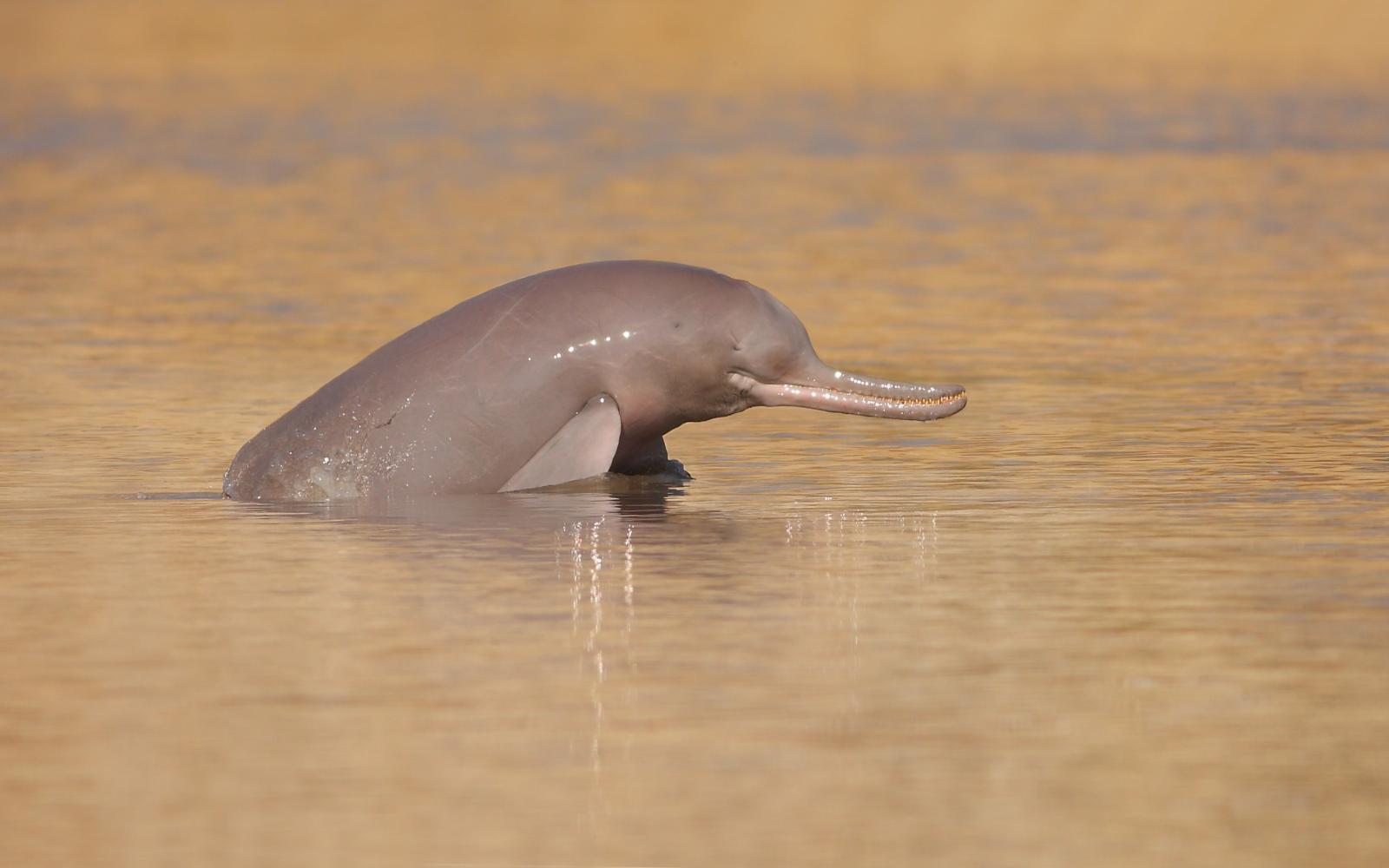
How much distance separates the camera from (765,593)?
10281mm

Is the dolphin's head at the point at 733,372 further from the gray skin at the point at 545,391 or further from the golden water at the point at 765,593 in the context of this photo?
the golden water at the point at 765,593

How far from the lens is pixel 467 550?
11266 mm

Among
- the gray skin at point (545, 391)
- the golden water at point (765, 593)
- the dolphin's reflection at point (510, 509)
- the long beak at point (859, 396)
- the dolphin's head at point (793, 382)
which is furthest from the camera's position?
the long beak at point (859, 396)

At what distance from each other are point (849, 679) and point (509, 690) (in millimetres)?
1146

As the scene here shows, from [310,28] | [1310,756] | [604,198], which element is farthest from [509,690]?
[310,28]

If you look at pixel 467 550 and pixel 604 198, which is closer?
pixel 467 550

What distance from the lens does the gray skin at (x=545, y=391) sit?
12906 mm

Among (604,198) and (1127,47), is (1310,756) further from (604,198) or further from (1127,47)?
(1127,47)

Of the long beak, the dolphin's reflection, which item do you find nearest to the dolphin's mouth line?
the long beak

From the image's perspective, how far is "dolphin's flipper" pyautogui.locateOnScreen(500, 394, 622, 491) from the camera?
12750 millimetres

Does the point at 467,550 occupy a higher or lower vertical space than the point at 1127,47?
lower

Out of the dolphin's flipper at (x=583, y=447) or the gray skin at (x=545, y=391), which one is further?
the gray skin at (x=545, y=391)

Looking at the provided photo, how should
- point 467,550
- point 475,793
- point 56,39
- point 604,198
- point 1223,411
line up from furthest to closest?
1. point 56,39
2. point 604,198
3. point 1223,411
4. point 467,550
5. point 475,793

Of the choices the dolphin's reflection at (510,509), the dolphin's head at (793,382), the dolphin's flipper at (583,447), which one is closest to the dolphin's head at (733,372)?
the dolphin's head at (793,382)
